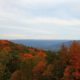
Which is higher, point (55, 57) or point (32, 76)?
point (55, 57)

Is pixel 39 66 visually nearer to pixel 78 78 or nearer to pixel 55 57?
pixel 55 57

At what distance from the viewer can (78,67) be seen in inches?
2726

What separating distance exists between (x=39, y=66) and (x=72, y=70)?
2690cm

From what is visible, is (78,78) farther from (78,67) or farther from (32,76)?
(32,76)

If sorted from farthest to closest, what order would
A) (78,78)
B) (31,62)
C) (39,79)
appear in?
(31,62), (39,79), (78,78)

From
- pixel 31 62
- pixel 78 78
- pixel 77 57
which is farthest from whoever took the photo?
pixel 31 62

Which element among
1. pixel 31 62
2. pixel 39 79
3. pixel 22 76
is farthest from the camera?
pixel 31 62

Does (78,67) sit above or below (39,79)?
above

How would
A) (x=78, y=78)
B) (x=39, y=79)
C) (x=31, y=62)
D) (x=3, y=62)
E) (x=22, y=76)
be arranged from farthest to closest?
(x=3, y=62) < (x=31, y=62) < (x=22, y=76) < (x=39, y=79) < (x=78, y=78)

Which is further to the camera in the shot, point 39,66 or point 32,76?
point 39,66

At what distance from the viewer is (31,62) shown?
103 m

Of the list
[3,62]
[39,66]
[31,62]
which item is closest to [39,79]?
[39,66]

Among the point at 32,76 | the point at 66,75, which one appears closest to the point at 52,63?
the point at 32,76

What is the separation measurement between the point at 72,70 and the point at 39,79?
653 inches
